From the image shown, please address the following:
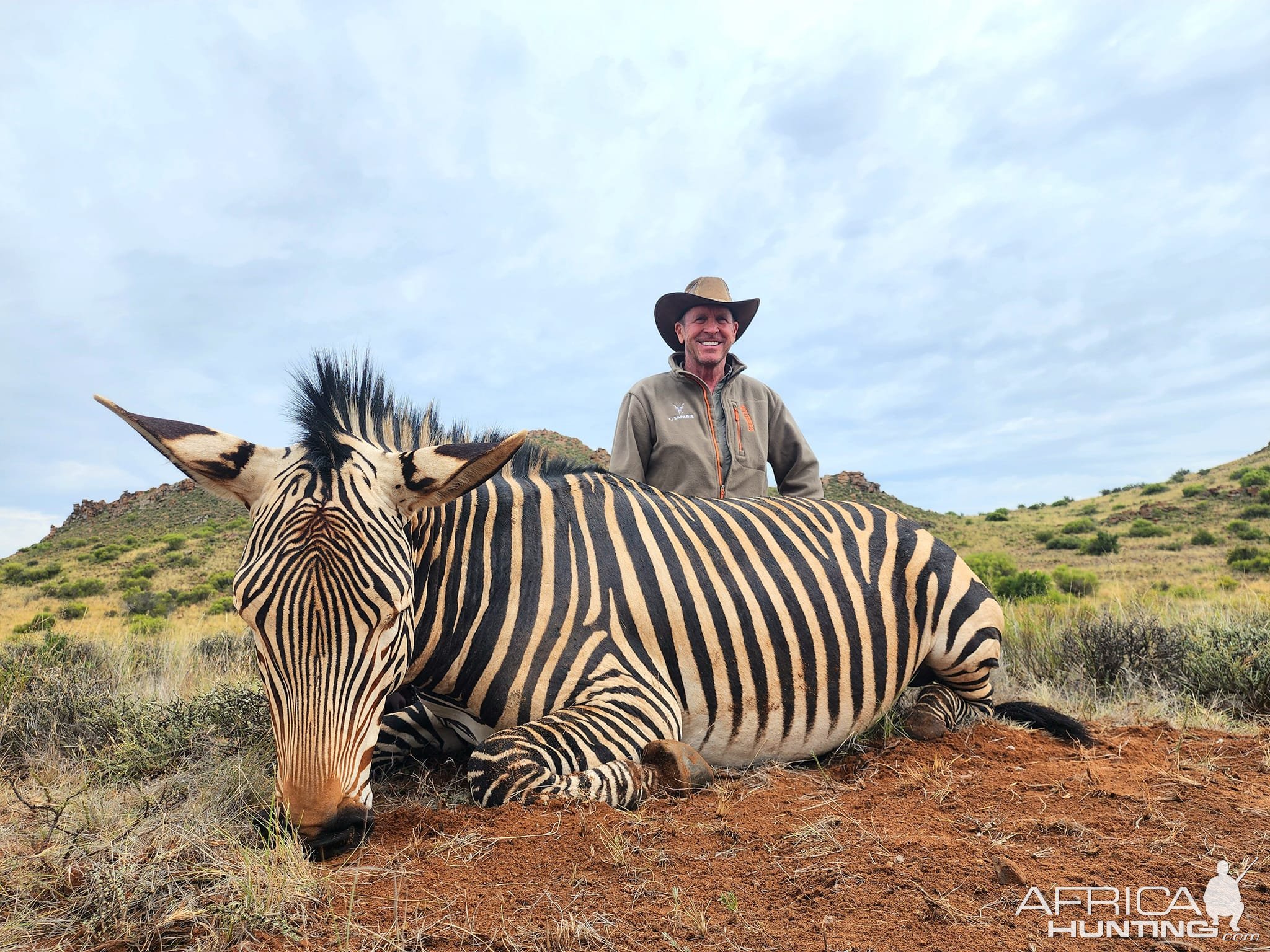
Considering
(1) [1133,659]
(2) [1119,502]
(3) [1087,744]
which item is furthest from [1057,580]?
(2) [1119,502]

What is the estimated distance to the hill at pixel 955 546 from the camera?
17594 mm

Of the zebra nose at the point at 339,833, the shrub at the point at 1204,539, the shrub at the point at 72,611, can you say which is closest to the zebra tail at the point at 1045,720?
the zebra nose at the point at 339,833

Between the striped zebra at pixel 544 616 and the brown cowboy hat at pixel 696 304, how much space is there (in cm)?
239

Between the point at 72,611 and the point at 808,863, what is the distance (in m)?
22.3

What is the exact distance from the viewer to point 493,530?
3320 mm

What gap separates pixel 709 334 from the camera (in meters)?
6.11

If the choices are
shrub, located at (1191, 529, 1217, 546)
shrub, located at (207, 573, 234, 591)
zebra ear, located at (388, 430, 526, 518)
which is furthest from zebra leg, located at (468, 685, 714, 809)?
shrub, located at (1191, 529, 1217, 546)

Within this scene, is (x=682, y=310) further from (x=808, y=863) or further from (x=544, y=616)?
(x=808, y=863)

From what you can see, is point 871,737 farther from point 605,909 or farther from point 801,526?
point 605,909

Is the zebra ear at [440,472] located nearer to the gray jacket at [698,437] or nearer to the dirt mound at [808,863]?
the dirt mound at [808,863]

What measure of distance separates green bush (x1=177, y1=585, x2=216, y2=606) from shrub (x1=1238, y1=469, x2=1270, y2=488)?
40.4m

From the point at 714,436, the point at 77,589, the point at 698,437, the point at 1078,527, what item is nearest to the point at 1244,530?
the point at 1078,527

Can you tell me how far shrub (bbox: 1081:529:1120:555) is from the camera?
24766 millimetres

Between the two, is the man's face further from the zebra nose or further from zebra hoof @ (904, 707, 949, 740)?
the zebra nose
